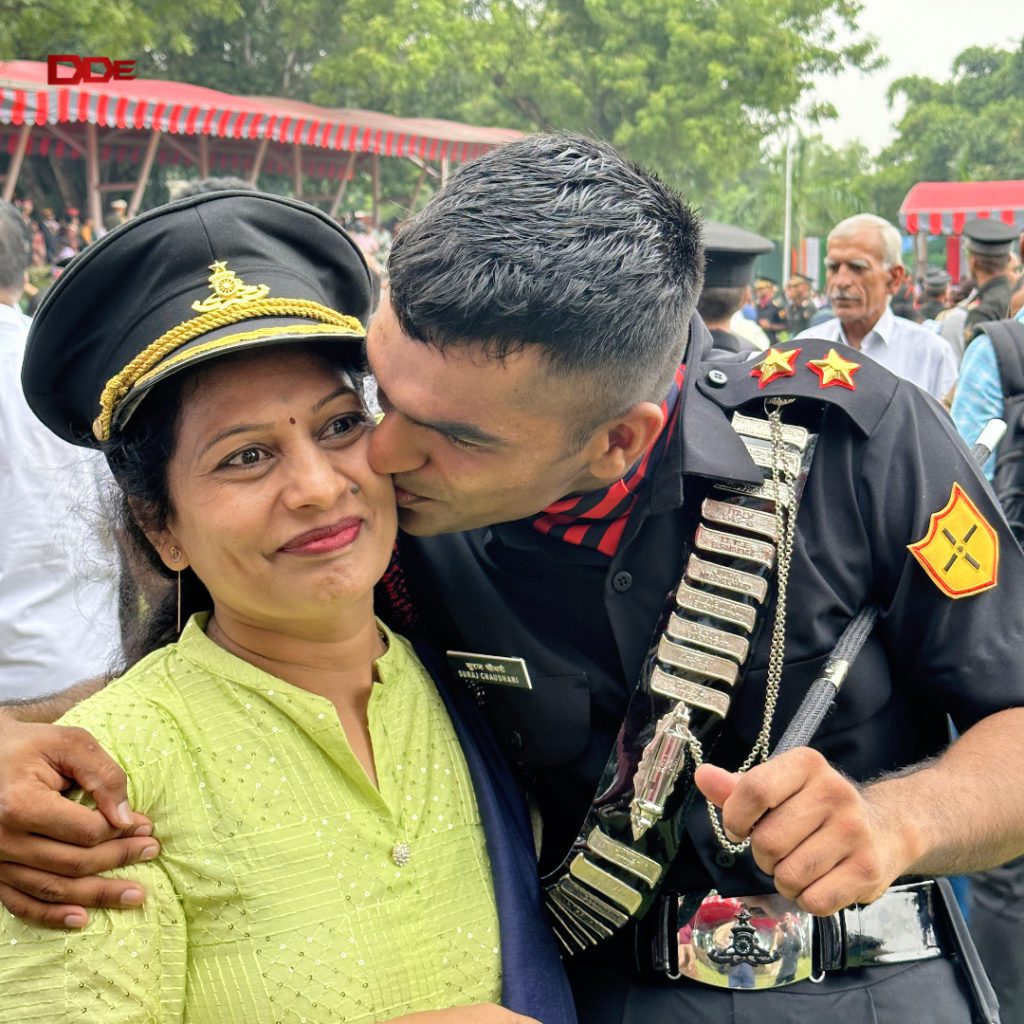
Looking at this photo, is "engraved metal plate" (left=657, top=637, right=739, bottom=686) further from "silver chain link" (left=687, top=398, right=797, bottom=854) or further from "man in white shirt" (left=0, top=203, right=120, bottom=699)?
"man in white shirt" (left=0, top=203, right=120, bottom=699)

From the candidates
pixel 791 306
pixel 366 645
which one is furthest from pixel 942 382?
pixel 791 306

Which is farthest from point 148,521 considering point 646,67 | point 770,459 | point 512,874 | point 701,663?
point 646,67

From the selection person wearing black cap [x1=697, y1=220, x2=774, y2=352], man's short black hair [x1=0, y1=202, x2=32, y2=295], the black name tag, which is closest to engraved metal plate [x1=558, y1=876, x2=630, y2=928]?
the black name tag

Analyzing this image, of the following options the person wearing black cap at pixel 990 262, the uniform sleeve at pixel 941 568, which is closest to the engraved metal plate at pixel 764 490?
the uniform sleeve at pixel 941 568

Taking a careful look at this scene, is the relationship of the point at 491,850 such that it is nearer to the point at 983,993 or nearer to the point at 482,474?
the point at 482,474

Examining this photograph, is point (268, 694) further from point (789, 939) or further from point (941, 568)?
point (941, 568)

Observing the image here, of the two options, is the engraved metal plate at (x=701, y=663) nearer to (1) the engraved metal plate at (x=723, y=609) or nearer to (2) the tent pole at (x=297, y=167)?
(1) the engraved metal plate at (x=723, y=609)

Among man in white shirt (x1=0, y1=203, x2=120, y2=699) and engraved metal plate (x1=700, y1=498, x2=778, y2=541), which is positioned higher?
engraved metal plate (x1=700, y1=498, x2=778, y2=541)

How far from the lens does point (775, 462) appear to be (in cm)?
203

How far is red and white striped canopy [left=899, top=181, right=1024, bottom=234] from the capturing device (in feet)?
69.4

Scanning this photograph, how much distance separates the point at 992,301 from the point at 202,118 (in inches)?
509

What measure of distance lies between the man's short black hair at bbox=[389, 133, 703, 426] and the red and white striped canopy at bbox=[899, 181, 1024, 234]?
2087cm

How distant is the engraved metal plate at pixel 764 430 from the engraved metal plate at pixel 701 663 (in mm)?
378

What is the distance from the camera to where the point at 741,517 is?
2.01m
